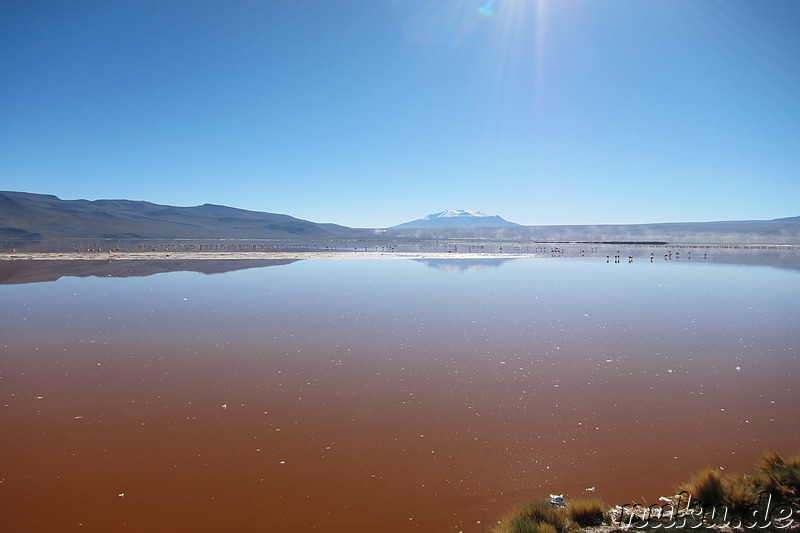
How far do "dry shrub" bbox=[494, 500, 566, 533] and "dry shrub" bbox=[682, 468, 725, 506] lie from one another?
1116 millimetres

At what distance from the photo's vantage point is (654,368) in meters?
7.47

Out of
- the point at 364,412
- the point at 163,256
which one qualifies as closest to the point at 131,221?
the point at 163,256

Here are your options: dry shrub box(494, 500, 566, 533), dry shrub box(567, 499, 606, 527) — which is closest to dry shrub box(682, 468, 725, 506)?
dry shrub box(567, 499, 606, 527)

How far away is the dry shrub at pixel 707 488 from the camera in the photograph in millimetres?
3758

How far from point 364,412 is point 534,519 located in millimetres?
2673

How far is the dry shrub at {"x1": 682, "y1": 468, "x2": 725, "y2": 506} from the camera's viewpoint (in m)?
3.76

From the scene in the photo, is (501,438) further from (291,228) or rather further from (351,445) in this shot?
(291,228)

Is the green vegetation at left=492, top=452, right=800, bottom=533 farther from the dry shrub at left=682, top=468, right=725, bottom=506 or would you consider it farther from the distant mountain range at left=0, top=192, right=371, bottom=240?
the distant mountain range at left=0, top=192, right=371, bottom=240

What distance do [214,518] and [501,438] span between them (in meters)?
2.85

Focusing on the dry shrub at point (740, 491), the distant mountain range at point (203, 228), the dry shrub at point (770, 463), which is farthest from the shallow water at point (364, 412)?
the distant mountain range at point (203, 228)

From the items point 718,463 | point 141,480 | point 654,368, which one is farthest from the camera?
point 654,368

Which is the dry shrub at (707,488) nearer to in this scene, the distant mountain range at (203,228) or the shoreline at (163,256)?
the shoreline at (163,256)

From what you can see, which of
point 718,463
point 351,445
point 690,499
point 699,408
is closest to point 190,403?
point 351,445

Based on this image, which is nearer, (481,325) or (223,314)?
(481,325)
